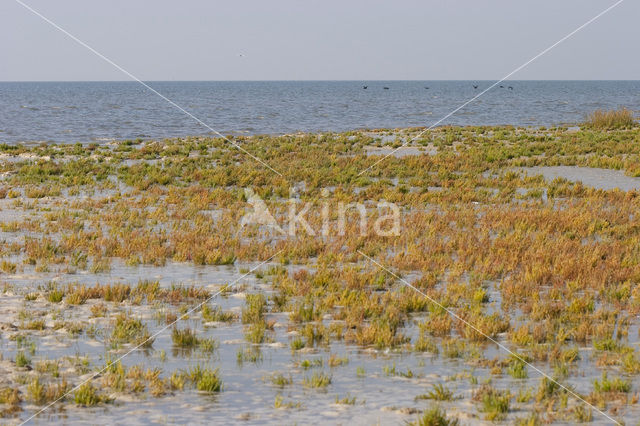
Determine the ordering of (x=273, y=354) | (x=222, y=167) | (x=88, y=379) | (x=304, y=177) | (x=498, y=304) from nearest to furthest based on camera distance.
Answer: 1. (x=88, y=379)
2. (x=273, y=354)
3. (x=498, y=304)
4. (x=304, y=177)
5. (x=222, y=167)

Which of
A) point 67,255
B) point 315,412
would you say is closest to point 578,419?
point 315,412

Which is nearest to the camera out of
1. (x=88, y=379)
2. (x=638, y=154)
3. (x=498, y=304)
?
(x=88, y=379)

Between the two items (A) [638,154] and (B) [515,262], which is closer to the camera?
(B) [515,262]

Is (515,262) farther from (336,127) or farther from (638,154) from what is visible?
(336,127)

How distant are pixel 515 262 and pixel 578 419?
20.6 ft

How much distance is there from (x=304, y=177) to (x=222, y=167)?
3.71 m

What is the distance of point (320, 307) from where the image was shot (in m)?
9.97

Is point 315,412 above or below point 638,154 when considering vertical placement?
below

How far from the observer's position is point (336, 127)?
2256 inches

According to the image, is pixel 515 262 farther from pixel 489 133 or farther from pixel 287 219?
pixel 489 133

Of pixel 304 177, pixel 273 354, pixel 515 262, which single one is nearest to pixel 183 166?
pixel 304 177

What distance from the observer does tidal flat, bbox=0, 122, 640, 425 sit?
691 cm

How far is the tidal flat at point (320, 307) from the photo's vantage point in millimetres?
6906

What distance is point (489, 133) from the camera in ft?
152
